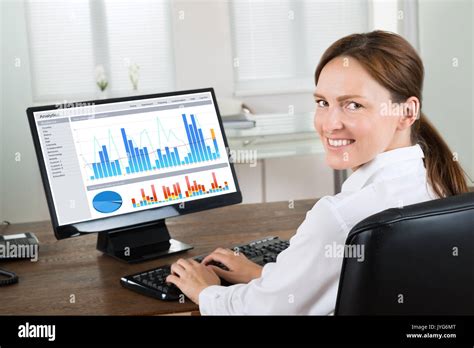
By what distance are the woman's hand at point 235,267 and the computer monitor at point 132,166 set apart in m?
0.23

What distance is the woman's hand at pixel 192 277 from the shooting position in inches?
64.2

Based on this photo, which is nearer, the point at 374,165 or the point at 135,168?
the point at 374,165

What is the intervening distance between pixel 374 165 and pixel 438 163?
18 cm

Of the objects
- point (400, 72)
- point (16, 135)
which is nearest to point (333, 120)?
point (400, 72)

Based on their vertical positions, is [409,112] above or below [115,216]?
above

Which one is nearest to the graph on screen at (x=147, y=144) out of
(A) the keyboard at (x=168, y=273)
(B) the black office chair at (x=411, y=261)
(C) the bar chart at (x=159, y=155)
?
(C) the bar chart at (x=159, y=155)

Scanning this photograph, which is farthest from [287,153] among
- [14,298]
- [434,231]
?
[434,231]

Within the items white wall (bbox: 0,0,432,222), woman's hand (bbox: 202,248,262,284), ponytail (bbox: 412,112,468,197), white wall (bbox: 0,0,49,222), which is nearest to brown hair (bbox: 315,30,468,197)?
ponytail (bbox: 412,112,468,197)

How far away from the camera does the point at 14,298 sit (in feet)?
5.59

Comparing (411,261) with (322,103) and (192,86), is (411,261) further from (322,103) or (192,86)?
(192,86)

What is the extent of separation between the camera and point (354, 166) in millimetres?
1480

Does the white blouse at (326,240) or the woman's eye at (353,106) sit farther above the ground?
the woman's eye at (353,106)

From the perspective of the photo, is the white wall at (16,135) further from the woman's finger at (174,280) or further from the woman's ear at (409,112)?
the woman's ear at (409,112)

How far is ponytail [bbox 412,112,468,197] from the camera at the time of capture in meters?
1.53
